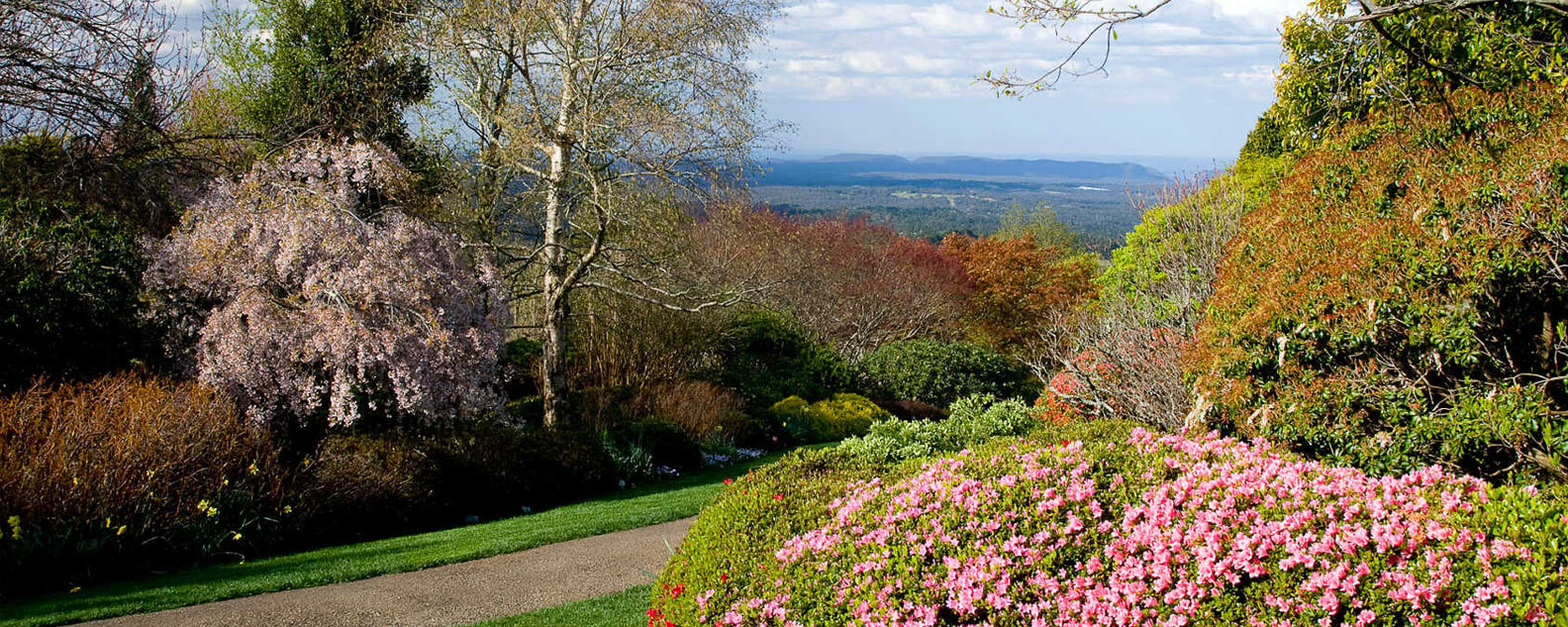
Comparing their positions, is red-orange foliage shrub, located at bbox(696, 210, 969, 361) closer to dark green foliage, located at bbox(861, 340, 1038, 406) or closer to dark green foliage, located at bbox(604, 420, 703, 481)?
dark green foliage, located at bbox(861, 340, 1038, 406)

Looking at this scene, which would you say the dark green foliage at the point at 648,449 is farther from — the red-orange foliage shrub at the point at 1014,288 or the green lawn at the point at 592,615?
the red-orange foliage shrub at the point at 1014,288

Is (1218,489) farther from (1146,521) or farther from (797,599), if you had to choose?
(797,599)

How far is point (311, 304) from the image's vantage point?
9.19 metres

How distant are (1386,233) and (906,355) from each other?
14220 mm

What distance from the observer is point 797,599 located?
12.9 ft

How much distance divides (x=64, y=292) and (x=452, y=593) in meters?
5.29

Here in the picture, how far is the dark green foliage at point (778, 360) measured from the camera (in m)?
17.9

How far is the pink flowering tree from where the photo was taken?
29.7 feet

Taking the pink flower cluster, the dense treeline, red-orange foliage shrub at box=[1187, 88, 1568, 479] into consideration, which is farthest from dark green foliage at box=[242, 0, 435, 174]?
red-orange foliage shrub at box=[1187, 88, 1568, 479]

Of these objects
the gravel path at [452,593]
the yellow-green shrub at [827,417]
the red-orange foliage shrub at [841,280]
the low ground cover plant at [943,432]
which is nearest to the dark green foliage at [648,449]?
the yellow-green shrub at [827,417]

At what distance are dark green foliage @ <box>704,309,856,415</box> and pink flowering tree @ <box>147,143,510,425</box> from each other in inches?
317

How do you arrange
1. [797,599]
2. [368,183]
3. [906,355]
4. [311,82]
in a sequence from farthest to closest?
[906,355] < [311,82] < [368,183] < [797,599]

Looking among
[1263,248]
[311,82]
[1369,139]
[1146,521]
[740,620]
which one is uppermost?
[311,82]

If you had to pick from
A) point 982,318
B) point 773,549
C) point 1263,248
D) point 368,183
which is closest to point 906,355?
point 982,318
